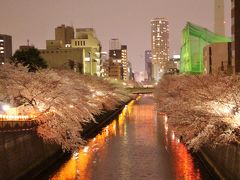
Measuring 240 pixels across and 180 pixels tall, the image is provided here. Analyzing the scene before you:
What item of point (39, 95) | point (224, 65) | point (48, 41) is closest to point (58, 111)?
point (39, 95)

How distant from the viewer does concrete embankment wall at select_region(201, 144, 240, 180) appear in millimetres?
20172

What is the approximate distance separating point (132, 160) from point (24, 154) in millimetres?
8714

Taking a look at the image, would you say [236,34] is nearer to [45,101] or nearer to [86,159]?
[86,159]

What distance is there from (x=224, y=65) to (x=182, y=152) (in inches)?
1833

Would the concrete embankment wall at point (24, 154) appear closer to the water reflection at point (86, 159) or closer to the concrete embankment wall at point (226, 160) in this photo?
the water reflection at point (86, 159)

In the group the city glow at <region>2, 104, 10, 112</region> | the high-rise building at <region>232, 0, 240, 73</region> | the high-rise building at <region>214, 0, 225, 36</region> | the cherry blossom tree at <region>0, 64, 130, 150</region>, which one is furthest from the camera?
the high-rise building at <region>214, 0, 225, 36</region>

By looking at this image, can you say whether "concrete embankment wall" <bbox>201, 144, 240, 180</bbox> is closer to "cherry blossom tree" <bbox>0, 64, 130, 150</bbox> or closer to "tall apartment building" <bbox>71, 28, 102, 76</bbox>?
"cherry blossom tree" <bbox>0, 64, 130, 150</bbox>

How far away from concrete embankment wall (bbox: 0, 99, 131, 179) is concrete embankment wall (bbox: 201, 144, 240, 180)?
9.67 m

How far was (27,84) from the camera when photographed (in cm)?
3023

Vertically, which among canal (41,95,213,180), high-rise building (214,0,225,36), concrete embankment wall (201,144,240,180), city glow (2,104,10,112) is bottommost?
canal (41,95,213,180)

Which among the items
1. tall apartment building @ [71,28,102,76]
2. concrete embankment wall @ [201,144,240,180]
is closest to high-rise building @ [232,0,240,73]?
concrete embankment wall @ [201,144,240,180]

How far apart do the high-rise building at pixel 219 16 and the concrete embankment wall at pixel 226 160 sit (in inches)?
4438

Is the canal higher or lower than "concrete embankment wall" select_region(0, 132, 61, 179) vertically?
lower

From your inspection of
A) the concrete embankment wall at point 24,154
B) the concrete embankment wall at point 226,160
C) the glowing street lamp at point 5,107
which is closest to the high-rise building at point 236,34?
the concrete embankment wall at point 226,160
